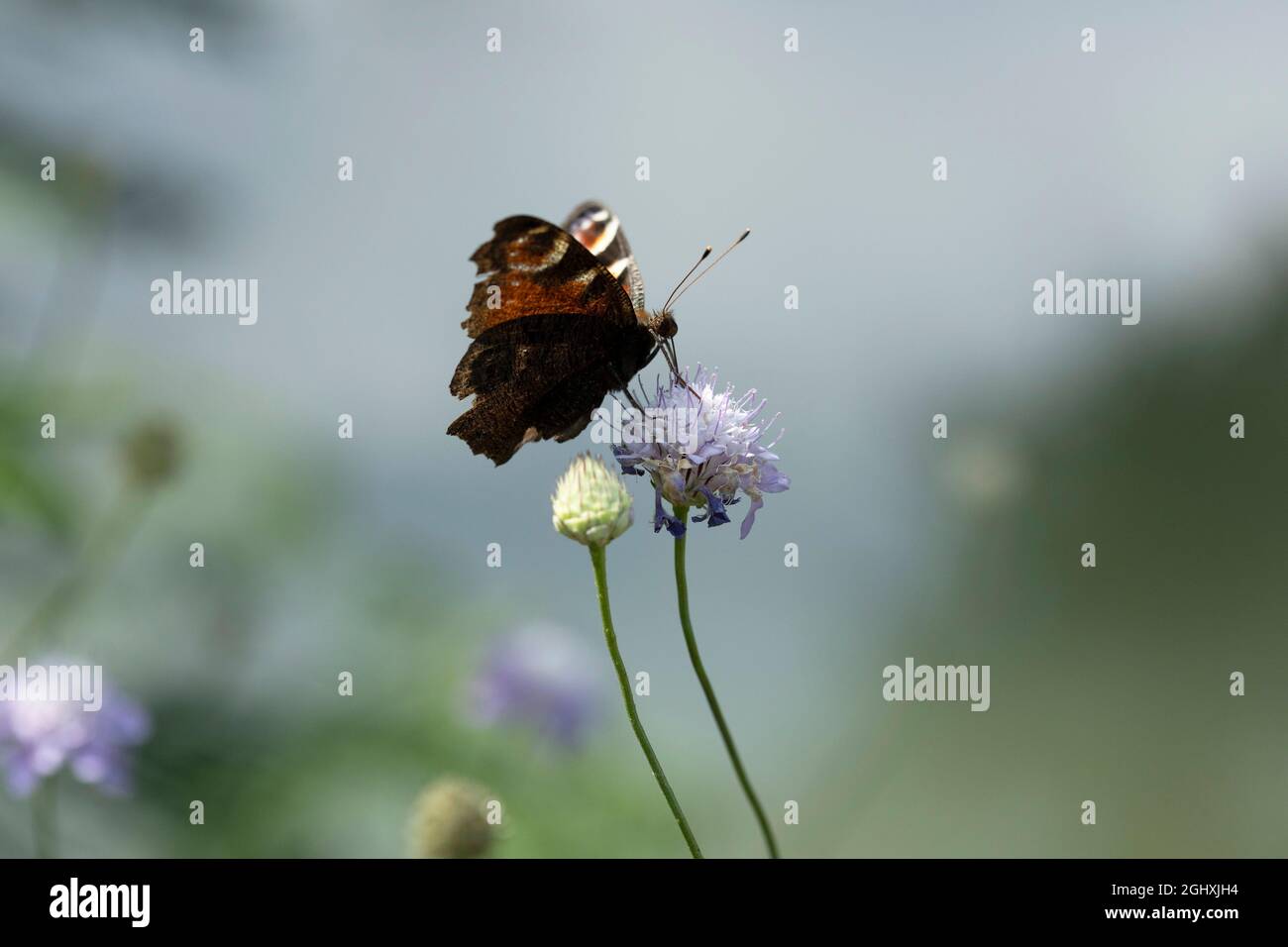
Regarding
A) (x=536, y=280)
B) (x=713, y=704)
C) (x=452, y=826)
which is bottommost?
(x=452, y=826)

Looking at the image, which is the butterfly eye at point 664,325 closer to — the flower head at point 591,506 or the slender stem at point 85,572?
the flower head at point 591,506

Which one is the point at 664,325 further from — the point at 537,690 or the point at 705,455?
the point at 537,690

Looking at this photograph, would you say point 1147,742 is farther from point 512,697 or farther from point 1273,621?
point 512,697

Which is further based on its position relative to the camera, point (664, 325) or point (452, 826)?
point (664, 325)

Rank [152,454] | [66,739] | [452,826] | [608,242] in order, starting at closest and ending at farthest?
[452,826], [66,739], [608,242], [152,454]

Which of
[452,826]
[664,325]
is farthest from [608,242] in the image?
[452,826]

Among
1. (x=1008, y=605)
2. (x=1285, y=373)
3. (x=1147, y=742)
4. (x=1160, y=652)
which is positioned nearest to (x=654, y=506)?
(x=1008, y=605)

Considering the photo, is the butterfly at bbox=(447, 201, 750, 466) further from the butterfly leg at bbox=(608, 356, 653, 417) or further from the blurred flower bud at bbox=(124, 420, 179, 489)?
the blurred flower bud at bbox=(124, 420, 179, 489)

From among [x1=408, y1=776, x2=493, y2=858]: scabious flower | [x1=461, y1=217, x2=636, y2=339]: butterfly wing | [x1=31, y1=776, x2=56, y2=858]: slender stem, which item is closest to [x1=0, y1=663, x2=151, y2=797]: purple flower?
[x1=31, y1=776, x2=56, y2=858]: slender stem
